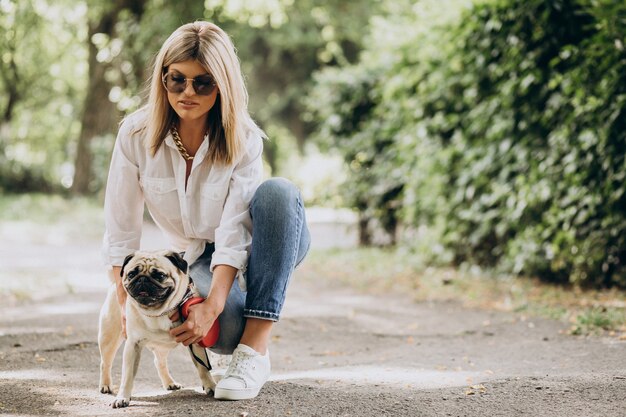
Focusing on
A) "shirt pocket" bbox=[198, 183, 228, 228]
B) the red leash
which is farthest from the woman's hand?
"shirt pocket" bbox=[198, 183, 228, 228]

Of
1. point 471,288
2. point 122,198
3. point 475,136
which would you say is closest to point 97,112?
point 475,136

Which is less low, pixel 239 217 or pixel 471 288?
pixel 239 217

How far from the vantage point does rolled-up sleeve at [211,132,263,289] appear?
10.8ft

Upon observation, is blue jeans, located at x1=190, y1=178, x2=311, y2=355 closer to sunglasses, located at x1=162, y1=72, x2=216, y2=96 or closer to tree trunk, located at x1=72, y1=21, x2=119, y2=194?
sunglasses, located at x1=162, y1=72, x2=216, y2=96

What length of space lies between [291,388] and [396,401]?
1.70 feet

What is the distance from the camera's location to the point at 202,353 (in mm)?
3332

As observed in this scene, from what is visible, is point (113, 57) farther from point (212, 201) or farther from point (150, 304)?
point (150, 304)

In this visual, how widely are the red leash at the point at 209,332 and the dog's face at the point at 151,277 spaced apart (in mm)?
105

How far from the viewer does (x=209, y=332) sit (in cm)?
330

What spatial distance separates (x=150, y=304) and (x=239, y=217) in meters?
0.62

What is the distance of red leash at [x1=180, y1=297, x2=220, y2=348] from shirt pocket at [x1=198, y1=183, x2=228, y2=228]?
44 centimetres

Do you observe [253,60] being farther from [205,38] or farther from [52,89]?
[205,38]

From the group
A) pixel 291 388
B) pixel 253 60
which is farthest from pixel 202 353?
pixel 253 60

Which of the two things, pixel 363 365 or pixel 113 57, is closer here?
pixel 363 365
